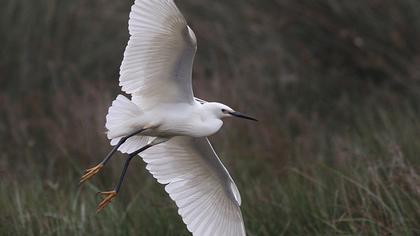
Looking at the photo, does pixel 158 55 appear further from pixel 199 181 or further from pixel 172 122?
pixel 199 181

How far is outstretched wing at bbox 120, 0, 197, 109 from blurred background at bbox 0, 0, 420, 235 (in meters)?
0.80

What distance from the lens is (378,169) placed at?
5727 mm

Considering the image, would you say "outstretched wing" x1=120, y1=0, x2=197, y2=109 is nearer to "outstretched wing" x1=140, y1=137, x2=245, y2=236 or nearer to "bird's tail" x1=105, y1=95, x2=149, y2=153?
"bird's tail" x1=105, y1=95, x2=149, y2=153

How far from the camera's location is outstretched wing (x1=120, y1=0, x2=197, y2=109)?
471 centimetres

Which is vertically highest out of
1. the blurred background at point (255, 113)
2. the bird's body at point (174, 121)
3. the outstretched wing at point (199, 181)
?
the bird's body at point (174, 121)

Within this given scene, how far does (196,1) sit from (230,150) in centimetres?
301

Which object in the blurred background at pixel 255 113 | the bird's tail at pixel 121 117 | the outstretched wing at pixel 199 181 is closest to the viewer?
the bird's tail at pixel 121 117

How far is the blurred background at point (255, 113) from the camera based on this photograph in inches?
215

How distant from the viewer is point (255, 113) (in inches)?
320

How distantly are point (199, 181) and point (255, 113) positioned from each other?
2.76m

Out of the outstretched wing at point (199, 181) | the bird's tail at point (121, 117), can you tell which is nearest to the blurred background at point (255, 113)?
the outstretched wing at point (199, 181)

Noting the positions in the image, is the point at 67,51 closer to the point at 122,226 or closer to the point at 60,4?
the point at 60,4

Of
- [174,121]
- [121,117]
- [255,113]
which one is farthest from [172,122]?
[255,113]

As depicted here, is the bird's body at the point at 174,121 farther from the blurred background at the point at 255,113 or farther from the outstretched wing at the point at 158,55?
the blurred background at the point at 255,113
